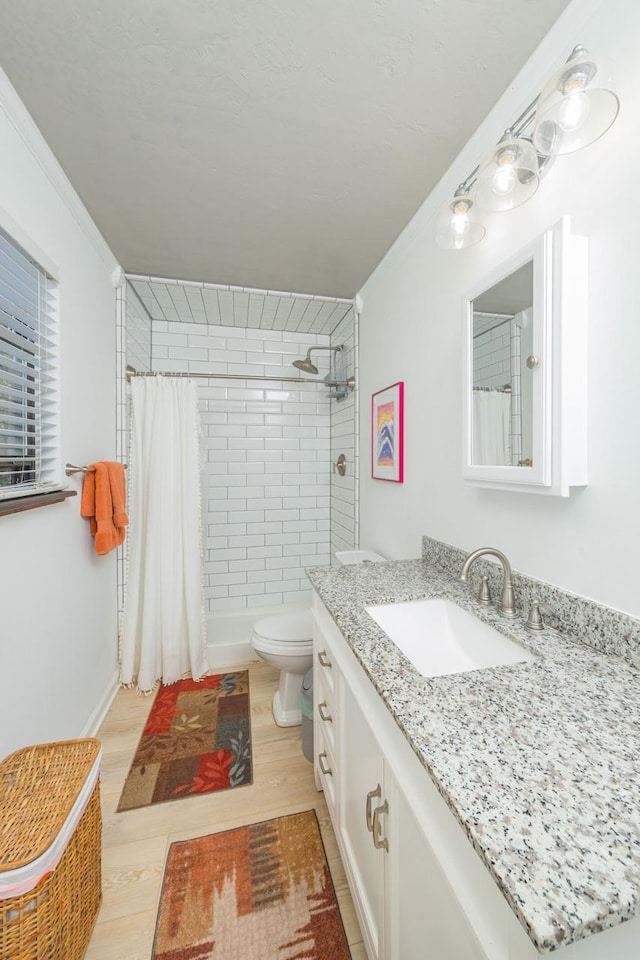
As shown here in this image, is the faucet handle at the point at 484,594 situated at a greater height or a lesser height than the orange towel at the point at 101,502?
lesser

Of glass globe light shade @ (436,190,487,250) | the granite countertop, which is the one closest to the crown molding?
glass globe light shade @ (436,190,487,250)

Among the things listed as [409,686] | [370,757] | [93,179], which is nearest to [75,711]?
[370,757]

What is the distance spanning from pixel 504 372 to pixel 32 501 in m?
1.52

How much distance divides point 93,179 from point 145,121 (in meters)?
0.41

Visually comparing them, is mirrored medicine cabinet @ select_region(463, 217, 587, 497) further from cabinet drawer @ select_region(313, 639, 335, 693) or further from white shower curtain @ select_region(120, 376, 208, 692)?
white shower curtain @ select_region(120, 376, 208, 692)

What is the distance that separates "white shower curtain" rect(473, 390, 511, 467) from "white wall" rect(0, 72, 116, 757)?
58.3 inches

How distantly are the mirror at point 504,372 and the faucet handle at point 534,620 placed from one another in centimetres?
37

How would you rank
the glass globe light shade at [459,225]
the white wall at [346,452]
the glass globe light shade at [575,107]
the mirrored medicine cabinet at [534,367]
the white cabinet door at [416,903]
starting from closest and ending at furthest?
the white cabinet door at [416,903] < the glass globe light shade at [575,107] < the mirrored medicine cabinet at [534,367] < the glass globe light shade at [459,225] < the white wall at [346,452]

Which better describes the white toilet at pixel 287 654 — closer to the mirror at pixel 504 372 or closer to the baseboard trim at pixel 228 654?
the baseboard trim at pixel 228 654

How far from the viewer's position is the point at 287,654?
1768 millimetres

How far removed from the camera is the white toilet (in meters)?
1.77

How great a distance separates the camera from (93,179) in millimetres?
1470

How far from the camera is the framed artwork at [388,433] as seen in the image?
6.04ft

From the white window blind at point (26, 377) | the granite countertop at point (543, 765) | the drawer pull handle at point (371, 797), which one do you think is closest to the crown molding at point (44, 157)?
the white window blind at point (26, 377)
